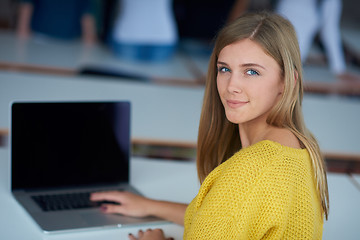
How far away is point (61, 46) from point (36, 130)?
2264 millimetres

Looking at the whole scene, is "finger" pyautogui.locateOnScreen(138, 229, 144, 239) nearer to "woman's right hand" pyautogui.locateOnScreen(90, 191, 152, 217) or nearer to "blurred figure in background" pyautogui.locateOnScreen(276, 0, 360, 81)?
"woman's right hand" pyautogui.locateOnScreen(90, 191, 152, 217)

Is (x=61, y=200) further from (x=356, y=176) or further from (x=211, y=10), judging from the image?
(x=211, y=10)

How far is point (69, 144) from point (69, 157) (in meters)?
0.04

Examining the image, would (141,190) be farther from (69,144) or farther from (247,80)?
(247,80)

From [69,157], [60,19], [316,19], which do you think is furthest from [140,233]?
[60,19]

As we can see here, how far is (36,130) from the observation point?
165cm

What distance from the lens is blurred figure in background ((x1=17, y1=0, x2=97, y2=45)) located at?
4156 millimetres

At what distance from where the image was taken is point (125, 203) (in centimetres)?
158

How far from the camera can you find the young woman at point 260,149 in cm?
116

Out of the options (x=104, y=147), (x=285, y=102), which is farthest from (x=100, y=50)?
(x=285, y=102)

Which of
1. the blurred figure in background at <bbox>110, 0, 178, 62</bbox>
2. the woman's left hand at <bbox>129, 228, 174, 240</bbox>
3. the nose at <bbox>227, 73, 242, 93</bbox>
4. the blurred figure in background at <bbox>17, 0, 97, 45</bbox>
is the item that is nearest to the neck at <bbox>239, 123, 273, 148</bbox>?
the nose at <bbox>227, 73, 242, 93</bbox>

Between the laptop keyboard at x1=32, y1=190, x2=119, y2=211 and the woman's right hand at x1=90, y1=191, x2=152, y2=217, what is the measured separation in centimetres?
2

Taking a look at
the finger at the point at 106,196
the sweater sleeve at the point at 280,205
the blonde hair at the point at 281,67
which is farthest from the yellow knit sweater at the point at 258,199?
the finger at the point at 106,196

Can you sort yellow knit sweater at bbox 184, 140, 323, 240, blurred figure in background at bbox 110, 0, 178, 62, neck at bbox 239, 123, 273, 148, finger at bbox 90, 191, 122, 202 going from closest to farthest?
yellow knit sweater at bbox 184, 140, 323, 240 < neck at bbox 239, 123, 273, 148 < finger at bbox 90, 191, 122, 202 < blurred figure in background at bbox 110, 0, 178, 62
